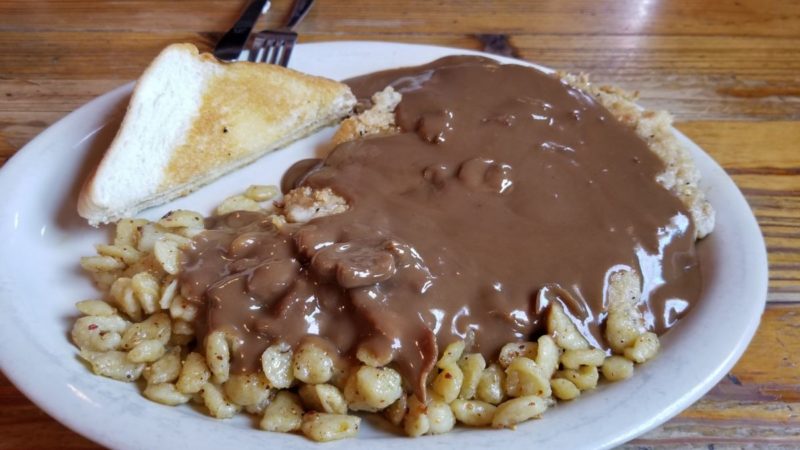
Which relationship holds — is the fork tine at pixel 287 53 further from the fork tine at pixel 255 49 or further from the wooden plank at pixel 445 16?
the wooden plank at pixel 445 16

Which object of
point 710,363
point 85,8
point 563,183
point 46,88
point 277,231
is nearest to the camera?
point 710,363

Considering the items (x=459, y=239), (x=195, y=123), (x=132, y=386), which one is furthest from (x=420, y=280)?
(x=195, y=123)

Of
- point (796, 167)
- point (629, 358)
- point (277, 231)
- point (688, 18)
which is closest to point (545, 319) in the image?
point (629, 358)

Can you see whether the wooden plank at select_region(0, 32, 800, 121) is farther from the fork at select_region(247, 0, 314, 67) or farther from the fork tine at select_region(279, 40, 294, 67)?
the fork tine at select_region(279, 40, 294, 67)

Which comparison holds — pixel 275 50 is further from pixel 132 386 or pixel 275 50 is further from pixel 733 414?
pixel 733 414

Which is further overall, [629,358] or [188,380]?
[629,358]

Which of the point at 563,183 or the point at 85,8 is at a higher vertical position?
the point at 563,183

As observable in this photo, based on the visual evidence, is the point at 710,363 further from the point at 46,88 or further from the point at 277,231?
the point at 46,88
